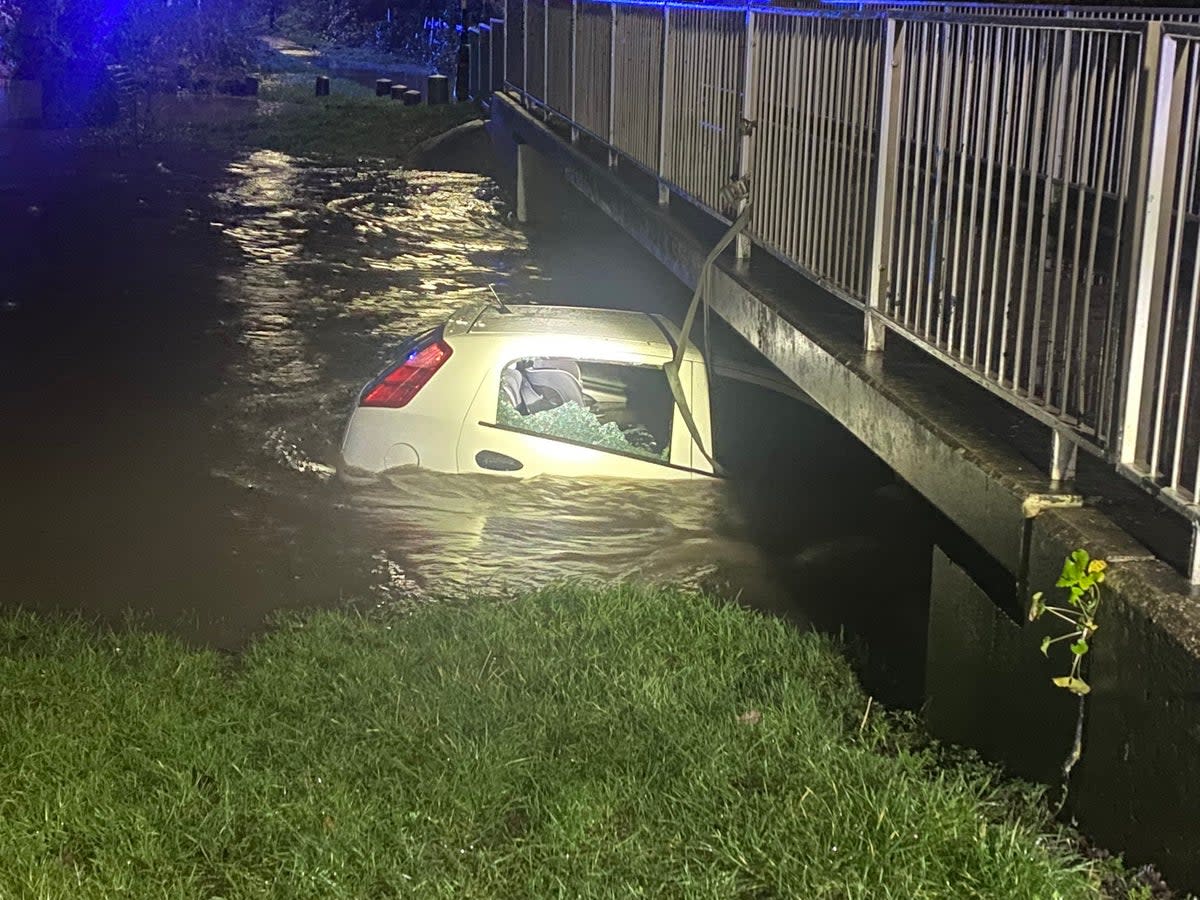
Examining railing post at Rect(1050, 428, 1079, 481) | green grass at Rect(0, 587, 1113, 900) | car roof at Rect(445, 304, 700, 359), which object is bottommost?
Answer: green grass at Rect(0, 587, 1113, 900)

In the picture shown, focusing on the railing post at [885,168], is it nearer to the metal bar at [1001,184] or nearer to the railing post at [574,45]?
the metal bar at [1001,184]

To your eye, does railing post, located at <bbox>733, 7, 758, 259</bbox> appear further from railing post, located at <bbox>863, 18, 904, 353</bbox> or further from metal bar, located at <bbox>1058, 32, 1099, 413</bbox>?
metal bar, located at <bbox>1058, 32, 1099, 413</bbox>

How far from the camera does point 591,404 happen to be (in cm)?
1002

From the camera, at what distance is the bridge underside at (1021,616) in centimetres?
402

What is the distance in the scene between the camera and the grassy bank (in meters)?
29.1

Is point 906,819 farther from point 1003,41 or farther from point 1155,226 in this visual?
point 1003,41

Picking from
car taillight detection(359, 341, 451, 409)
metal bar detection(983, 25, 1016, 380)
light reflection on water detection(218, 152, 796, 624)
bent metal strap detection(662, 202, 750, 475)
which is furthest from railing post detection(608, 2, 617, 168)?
metal bar detection(983, 25, 1016, 380)

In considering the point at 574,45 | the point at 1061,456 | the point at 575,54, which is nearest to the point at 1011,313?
the point at 1061,456

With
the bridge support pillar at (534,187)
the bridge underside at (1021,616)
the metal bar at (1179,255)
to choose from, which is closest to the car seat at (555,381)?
the bridge underside at (1021,616)

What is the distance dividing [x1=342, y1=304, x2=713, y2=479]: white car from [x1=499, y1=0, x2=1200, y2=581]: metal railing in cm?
102

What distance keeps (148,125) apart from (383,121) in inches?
182

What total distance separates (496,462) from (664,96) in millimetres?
3634

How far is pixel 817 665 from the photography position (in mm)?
6242

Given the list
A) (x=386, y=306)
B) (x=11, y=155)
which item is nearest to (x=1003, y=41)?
(x=386, y=306)
